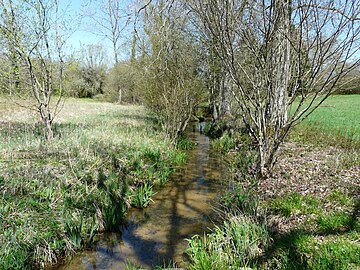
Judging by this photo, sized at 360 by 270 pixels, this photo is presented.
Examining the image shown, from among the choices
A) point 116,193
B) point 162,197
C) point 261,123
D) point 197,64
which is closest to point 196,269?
point 116,193

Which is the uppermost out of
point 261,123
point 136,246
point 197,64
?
point 197,64

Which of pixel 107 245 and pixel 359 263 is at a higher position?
pixel 359 263

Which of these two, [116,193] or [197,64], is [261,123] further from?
[197,64]

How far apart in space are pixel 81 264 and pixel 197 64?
11.8 meters

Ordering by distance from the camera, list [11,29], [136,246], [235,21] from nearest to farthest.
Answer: [136,246] → [235,21] → [11,29]

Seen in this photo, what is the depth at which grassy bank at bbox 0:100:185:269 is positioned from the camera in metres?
4.02

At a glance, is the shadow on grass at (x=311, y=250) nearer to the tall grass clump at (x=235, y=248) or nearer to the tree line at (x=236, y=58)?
the tall grass clump at (x=235, y=248)

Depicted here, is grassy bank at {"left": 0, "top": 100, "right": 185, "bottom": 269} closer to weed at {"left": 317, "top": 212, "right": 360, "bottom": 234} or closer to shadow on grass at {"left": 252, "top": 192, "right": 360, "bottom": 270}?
shadow on grass at {"left": 252, "top": 192, "right": 360, "bottom": 270}

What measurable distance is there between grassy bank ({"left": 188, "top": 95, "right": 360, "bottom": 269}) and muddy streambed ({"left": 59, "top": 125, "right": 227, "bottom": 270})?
17.4 inches

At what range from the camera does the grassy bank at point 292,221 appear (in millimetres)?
3422

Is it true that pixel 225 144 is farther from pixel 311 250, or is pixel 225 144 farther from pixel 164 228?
pixel 311 250

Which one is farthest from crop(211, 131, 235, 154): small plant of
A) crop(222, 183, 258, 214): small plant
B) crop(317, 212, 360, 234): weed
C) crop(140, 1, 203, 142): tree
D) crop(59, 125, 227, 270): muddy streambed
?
crop(317, 212, 360, 234): weed

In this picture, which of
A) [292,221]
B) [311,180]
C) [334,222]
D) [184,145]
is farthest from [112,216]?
[184,145]

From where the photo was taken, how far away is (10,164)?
5.96 meters
